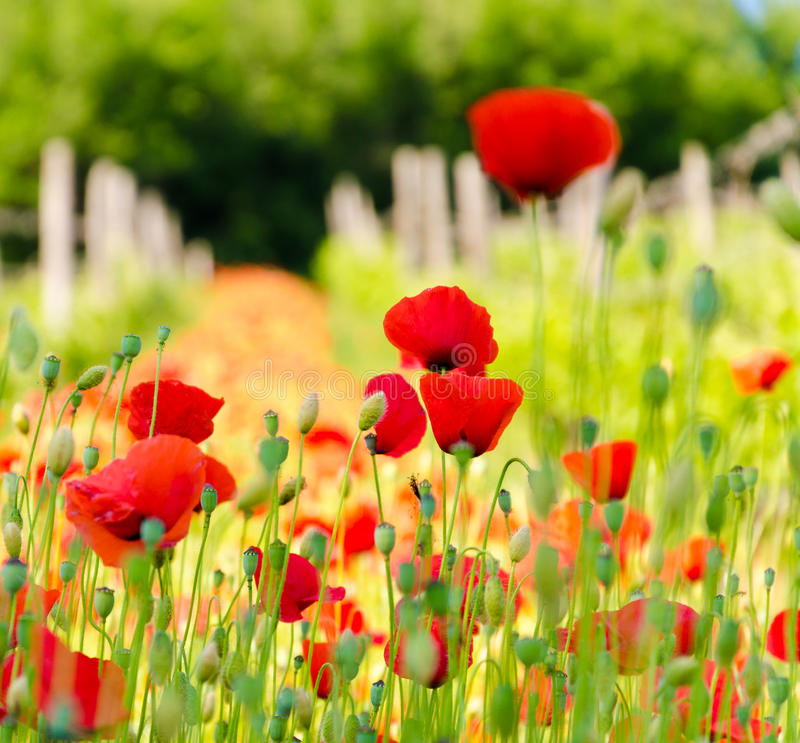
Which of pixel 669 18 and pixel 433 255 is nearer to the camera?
pixel 433 255

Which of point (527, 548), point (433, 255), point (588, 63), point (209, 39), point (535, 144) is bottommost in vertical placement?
point (527, 548)

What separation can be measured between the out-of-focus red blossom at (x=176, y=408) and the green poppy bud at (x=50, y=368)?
6 cm

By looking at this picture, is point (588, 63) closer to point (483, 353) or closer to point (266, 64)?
point (266, 64)

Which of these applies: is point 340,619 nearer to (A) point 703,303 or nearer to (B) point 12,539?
(B) point 12,539

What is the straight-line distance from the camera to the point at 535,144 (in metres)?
0.66

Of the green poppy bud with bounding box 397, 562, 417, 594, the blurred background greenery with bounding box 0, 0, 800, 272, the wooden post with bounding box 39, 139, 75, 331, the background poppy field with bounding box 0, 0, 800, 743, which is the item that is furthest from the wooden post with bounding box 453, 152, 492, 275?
the blurred background greenery with bounding box 0, 0, 800, 272

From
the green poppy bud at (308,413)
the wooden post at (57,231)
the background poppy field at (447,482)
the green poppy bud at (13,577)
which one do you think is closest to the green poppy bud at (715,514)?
the background poppy field at (447,482)

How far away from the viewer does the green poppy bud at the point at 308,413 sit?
530 millimetres

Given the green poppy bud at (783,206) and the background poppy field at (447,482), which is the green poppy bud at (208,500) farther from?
the green poppy bud at (783,206)

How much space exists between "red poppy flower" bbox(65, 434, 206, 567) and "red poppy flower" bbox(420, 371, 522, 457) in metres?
0.14

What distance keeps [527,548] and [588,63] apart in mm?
22716

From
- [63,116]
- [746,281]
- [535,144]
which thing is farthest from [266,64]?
[535,144]

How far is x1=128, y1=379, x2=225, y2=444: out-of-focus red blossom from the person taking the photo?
613 mm

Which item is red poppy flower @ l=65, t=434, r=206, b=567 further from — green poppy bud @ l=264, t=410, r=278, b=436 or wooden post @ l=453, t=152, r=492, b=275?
wooden post @ l=453, t=152, r=492, b=275
